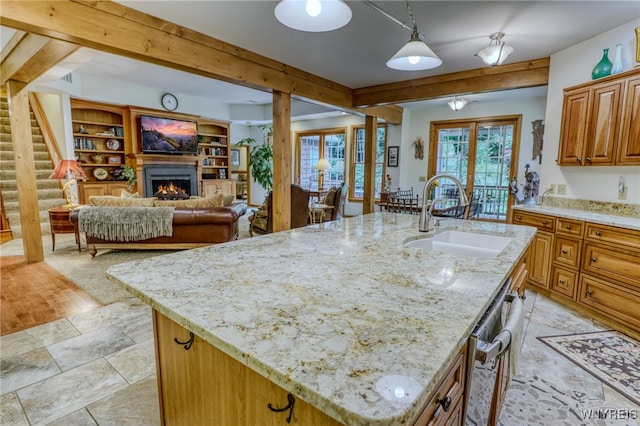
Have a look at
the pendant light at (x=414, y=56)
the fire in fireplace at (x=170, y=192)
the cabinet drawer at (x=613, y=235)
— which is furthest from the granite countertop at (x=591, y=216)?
the fire in fireplace at (x=170, y=192)

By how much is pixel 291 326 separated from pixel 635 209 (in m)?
3.67

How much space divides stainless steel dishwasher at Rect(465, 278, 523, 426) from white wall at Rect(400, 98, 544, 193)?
5958 mm

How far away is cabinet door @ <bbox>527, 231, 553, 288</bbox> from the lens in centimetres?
329

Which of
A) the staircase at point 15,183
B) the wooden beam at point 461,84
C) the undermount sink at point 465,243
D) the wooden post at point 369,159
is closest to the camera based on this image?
the undermount sink at point 465,243

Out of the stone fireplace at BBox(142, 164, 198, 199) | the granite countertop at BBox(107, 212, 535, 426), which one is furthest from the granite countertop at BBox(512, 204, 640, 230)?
the stone fireplace at BBox(142, 164, 198, 199)

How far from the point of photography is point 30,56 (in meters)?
3.52

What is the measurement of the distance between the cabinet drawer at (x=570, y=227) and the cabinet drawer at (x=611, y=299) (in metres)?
0.38

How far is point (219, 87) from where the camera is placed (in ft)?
21.7

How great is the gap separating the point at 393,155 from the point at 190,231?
15.8ft

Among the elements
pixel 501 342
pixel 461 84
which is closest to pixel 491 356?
pixel 501 342

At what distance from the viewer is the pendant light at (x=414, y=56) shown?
2021mm

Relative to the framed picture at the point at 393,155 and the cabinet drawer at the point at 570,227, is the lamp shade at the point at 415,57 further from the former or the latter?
the framed picture at the point at 393,155

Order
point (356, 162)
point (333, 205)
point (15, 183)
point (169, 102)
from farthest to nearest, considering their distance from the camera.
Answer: point (356, 162), point (169, 102), point (333, 205), point (15, 183)

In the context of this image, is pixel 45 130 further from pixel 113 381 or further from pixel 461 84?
pixel 461 84
